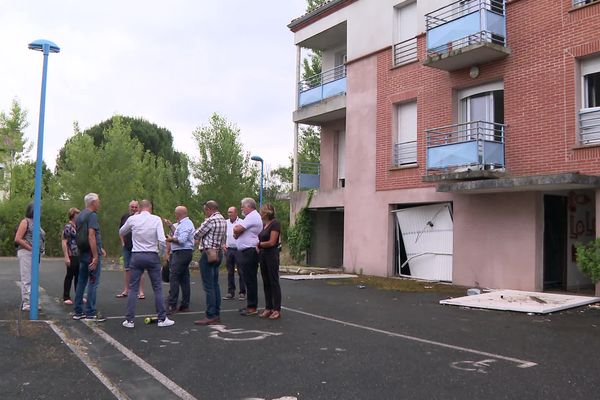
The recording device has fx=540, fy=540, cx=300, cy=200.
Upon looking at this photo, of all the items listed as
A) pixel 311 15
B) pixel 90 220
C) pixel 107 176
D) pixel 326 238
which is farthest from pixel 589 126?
pixel 107 176

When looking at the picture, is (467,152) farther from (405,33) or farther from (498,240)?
(405,33)

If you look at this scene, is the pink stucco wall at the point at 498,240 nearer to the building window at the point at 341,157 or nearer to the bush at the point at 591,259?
the bush at the point at 591,259

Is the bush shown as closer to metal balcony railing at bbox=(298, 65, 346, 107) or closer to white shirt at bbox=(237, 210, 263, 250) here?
white shirt at bbox=(237, 210, 263, 250)

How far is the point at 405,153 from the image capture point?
1575cm

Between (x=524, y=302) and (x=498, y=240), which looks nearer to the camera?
(x=524, y=302)

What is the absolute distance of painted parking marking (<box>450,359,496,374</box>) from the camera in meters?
5.31

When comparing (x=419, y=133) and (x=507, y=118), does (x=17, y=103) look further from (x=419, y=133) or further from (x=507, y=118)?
(x=507, y=118)

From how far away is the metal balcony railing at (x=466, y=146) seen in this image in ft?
40.7

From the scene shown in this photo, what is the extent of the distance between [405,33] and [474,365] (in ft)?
41.7

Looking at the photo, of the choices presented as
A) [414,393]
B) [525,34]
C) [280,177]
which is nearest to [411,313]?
[414,393]

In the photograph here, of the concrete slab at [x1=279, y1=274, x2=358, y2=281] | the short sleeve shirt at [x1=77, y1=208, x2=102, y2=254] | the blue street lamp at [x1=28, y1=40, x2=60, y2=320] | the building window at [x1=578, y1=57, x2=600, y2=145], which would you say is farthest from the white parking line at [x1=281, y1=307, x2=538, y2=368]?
the building window at [x1=578, y1=57, x2=600, y2=145]

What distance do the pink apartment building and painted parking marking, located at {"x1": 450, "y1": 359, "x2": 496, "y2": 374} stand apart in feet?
20.0

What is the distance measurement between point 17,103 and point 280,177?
20.1m

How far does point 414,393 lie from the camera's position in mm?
4578
